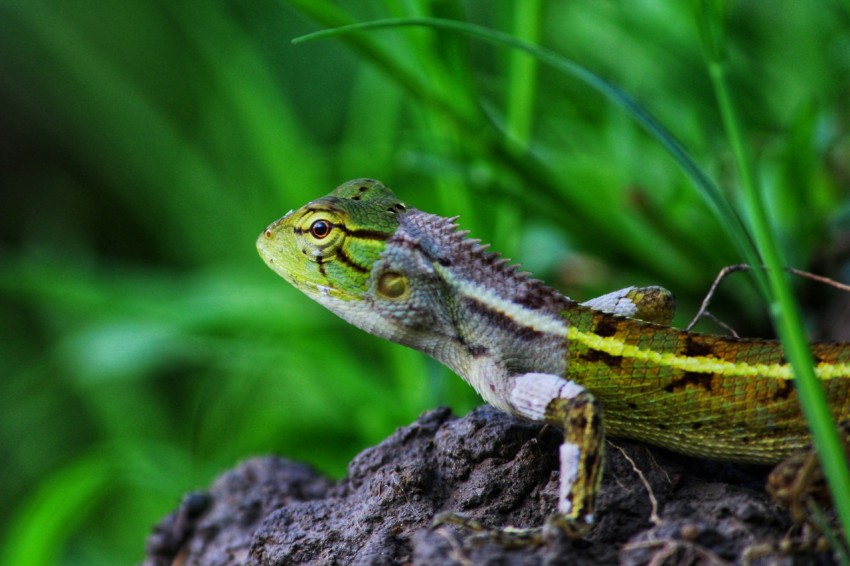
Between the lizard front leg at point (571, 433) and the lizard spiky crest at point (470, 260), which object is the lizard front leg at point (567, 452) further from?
the lizard spiky crest at point (470, 260)

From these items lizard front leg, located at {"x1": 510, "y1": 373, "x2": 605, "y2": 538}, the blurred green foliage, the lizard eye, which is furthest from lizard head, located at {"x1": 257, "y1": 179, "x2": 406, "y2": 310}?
the blurred green foliage

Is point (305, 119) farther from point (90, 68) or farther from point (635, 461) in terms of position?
point (635, 461)

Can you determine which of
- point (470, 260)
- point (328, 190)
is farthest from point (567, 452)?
point (328, 190)

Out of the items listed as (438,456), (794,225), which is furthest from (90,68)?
(438,456)

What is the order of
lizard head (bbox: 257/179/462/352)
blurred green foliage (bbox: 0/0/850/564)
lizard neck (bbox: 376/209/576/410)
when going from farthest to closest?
1. blurred green foliage (bbox: 0/0/850/564)
2. lizard head (bbox: 257/179/462/352)
3. lizard neck (bbox: 376/209/576/410)

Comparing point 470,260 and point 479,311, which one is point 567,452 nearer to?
point 479,311

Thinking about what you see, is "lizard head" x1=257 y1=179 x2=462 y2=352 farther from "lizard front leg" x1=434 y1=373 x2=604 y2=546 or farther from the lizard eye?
"lizard front leg" x1=434 y1=373 x2=604 y2=546

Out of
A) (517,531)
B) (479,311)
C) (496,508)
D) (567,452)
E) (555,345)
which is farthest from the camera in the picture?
(479,311)
